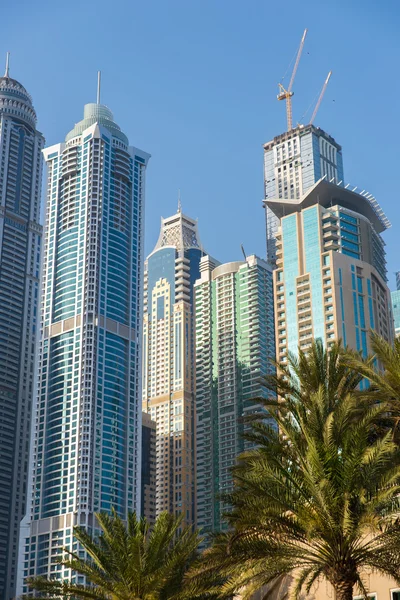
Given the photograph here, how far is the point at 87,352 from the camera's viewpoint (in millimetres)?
175375

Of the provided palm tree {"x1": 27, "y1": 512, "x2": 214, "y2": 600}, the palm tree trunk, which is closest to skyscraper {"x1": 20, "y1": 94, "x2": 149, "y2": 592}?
palm tree {"x1": 27, "y1": 512, "x2": 214, "y2": 600}

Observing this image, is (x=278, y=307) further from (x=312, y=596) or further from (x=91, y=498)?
(x=312, y=596)

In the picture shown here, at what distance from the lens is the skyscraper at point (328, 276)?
144625mm

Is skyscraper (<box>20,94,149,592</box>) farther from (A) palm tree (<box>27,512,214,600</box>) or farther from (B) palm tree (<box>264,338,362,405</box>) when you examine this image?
(B) palm tree (<box>264,338,362,405</box>)

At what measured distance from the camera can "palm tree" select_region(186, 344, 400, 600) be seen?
96.2 ft

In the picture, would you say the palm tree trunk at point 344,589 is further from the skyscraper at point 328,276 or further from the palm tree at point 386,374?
the skyscraper at point 328,276

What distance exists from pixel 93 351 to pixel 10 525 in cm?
4211

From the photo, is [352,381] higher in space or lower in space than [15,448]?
lower

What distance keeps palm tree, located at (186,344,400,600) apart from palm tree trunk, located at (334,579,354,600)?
0.03 meters

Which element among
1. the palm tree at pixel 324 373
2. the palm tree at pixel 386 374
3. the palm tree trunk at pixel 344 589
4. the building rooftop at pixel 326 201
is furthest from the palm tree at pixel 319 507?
the building rooftop at pixel 326 201

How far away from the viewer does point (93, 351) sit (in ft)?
576

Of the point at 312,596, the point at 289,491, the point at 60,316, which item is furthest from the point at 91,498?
the point at 289,491

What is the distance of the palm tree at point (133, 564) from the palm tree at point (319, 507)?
394cm

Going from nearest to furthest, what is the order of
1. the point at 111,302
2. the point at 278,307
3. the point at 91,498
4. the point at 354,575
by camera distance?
the point at 354,575, the point at 278,307, the point at 91,498, the point at 111,302
